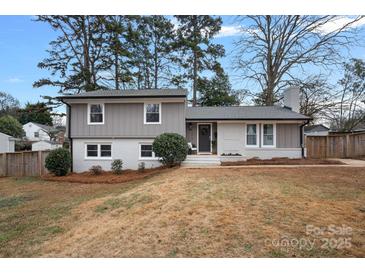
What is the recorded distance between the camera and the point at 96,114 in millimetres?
15117

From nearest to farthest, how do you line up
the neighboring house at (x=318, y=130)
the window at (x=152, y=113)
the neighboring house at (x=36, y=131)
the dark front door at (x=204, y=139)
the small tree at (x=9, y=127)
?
the window at (x=152, y=113), the dark front door at (x=204, y=139), the neighboring house at (x=318, y=130), the small tree at (x=9, y=127), the neighboring house at (x=36, y=131)

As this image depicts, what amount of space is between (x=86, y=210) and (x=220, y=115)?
11.3 m

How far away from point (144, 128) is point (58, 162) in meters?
4.80

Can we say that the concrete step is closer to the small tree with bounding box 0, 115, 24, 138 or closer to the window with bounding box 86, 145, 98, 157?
the window with bounding box 86, 145, 98, 157

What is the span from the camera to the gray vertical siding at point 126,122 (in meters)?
14.8

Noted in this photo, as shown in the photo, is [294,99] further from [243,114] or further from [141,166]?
[141,166]

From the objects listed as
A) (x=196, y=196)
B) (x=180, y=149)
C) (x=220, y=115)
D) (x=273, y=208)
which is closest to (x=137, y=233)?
(x=196, y=196)

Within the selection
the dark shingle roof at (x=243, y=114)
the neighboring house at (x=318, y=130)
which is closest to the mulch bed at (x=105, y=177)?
the dark shingle roof at (x=243, y=114)

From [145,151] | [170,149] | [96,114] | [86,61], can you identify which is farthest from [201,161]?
[86,61]

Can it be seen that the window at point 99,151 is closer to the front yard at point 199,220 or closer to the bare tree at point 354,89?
the front yard at point 199,220

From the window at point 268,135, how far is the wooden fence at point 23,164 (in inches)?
520

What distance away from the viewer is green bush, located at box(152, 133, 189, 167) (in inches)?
516

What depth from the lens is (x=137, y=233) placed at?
16.7ft
